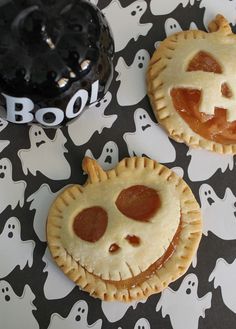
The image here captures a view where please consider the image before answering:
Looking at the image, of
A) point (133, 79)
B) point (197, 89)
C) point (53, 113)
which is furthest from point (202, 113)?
point (53, 113)

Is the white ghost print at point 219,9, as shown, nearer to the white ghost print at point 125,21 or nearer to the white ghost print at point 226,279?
the white ghost print at point 125,21

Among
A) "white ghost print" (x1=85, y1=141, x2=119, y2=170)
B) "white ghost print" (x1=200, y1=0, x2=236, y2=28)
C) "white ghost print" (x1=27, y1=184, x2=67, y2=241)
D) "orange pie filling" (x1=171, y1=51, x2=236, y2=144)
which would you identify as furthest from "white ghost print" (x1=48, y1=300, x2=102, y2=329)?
"white ghost print" (x1=200, y1=0, x2=236, y2=28)

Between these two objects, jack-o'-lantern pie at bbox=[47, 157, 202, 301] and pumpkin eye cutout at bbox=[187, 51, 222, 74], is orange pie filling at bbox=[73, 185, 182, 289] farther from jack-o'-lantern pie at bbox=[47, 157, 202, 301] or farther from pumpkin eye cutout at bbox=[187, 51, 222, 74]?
pumpkin eye cutout at bbox=[187, 51, 222, 74]

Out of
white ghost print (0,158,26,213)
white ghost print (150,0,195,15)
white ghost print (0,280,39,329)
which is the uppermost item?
white ghost print (150,0,195,15)

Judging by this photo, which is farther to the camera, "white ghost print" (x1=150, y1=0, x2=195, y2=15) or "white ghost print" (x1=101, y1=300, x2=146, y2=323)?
"white ghost print" (x1=150, y1=0, x2=195, y2=15)

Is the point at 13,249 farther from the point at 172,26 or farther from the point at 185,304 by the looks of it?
the point at 172,26

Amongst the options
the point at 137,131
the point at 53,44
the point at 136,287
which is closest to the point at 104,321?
the point at 136,287
